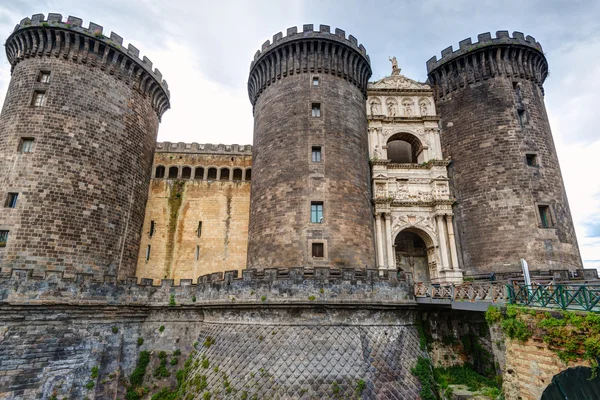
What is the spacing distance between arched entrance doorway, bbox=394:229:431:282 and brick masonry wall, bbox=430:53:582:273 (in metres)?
2.62

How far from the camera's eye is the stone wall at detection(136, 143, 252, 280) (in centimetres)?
2266

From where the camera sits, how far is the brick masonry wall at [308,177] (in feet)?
60.4

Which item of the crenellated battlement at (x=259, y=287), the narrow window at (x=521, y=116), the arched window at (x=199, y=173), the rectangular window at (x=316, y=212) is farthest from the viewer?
the arched window at (x=199, y=173)

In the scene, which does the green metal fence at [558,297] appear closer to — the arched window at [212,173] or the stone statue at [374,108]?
the stone statue at [374,108]

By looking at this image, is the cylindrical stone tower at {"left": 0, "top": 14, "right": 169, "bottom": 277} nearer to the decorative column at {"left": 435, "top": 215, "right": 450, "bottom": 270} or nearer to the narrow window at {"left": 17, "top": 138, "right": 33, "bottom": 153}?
the narrow window at {"left": 17, "top": 138, "right": 33, "bottom": 153}

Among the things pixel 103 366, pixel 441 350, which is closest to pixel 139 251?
pixel 103 366

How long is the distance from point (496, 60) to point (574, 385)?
2132 centimetres

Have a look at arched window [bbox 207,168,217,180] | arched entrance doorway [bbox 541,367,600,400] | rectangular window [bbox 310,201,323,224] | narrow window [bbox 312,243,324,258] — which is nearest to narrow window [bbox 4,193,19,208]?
arched window [bbox 207,168,217,180]

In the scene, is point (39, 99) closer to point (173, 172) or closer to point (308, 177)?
point (173, 172)

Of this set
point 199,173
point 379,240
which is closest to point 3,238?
point 199,173

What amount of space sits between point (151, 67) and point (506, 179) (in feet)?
81.8

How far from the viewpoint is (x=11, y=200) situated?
17172 mm

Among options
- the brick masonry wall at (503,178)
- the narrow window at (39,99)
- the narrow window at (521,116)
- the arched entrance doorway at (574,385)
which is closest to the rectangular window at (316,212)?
the brick masonry wall at (503,178)

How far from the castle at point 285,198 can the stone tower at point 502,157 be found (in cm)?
11
